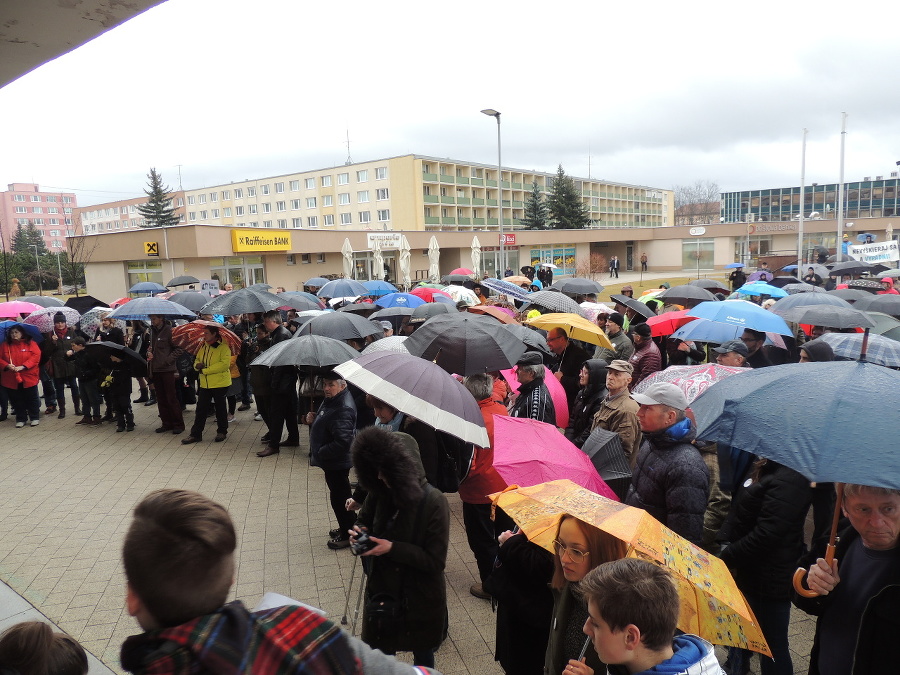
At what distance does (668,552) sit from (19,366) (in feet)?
36.0

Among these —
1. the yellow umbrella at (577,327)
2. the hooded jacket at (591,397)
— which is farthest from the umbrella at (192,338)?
the hooded jacket at (591,397)

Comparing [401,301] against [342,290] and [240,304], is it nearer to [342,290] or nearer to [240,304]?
[342,290]

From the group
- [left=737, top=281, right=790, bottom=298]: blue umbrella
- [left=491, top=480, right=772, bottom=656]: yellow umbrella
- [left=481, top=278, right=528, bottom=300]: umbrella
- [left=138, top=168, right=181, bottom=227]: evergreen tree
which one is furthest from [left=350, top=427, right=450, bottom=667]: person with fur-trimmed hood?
[left=138, top=168, right=181, bottom=227]: evergreen tree

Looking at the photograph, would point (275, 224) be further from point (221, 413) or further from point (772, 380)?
point (772, 380)

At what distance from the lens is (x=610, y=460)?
169 inches

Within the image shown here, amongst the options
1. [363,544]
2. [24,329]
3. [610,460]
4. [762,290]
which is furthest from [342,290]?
[363,544]

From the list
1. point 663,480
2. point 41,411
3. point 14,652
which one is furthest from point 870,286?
point 41,411

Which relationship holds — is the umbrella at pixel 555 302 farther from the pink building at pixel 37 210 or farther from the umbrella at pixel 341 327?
the pink building at pixel 37 210

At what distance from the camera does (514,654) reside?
308 centimetres

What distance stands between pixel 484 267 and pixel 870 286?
120 feet

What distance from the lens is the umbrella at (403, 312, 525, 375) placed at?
18.7ft

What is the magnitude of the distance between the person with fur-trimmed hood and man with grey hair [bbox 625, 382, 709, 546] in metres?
1.41

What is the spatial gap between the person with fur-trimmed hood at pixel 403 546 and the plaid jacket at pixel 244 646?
1699 mm

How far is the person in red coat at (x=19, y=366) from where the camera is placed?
9.84 m
